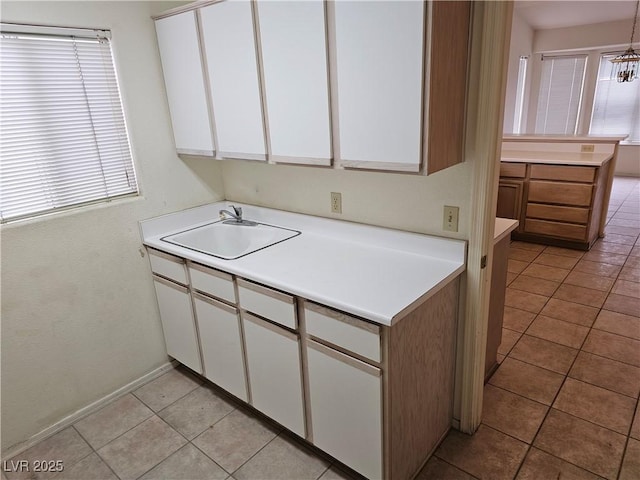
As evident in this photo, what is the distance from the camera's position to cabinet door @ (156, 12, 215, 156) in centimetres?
212

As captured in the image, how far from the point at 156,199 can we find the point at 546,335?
105 inches

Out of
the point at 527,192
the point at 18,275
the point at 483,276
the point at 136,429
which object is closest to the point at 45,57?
the point at 18,275

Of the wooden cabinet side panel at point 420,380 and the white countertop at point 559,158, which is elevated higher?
the white countertop at point 559,158

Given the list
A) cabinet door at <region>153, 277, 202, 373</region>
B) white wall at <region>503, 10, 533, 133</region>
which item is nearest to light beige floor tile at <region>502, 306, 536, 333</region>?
cabinet door at <region>153, 277, 202, 373</region>

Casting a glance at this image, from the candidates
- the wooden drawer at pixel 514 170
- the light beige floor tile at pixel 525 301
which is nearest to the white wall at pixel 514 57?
the wooden drawer at pixel 514 170

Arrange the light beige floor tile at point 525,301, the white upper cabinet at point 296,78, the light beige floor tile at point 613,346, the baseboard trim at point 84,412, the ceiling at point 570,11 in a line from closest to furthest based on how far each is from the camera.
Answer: the white upper cabinet at point 296,78
the baseboard trim at point 84,412
the light beige floor tile at point 613,346
the light beige floor tile at point 525,301
the ceiling at point 570,11

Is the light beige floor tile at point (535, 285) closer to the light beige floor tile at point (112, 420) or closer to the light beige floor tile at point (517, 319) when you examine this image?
the light beige floor tile at point (517, 319)

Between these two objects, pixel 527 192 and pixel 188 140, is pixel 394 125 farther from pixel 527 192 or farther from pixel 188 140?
pixel 527 192

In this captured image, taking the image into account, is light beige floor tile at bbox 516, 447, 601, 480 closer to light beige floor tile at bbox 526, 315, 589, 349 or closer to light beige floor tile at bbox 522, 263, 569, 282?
light beige floor tile at bbox 526, 315, 589, 349

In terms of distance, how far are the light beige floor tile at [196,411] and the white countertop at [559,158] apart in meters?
3.20

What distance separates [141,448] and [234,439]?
0.45 metres

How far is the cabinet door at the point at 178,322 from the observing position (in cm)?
233

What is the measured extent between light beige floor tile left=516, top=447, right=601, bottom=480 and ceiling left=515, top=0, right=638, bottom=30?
5389mm

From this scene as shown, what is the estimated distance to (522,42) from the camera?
7.09m
